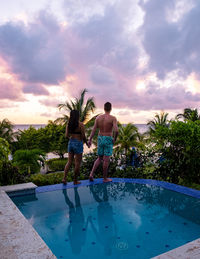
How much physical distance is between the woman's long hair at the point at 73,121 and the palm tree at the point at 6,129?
55.2 ft

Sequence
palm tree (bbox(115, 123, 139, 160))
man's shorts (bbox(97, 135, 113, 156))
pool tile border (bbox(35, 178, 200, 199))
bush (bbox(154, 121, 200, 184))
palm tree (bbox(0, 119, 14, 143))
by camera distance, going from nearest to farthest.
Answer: pool tile border (bbox(35, 178, 200, 199)) < bush (bbox(154, 121, 200, 184)) < man's shorts (bbox(97, 135, 113, 156)) < palm tree (bbox(115, 123, 139, 160)) < palm tree (bbox(0, 119, 14, 143))

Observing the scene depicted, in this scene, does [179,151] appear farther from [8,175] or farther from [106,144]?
[8,175]

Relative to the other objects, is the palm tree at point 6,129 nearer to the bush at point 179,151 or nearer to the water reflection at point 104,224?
the bush at point 179,151

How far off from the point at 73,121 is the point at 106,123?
2.69 ft

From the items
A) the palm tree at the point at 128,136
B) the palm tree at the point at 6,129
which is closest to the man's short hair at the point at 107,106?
the palm tree at the point at 128,136

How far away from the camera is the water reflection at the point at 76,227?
2.43m

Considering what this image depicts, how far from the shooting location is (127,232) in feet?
8.78

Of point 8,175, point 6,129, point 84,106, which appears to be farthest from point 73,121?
point 6,129

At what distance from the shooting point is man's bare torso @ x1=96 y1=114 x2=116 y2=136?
4.77 metres

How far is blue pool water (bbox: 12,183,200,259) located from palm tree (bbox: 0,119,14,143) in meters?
17.0

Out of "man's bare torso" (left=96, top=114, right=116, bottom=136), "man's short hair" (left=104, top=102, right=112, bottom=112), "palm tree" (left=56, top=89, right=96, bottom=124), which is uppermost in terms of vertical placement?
"palm tree" (left=56, top=89, right=96, bottom=124)

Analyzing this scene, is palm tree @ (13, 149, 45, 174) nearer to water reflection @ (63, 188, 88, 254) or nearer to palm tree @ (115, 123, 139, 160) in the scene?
water reflection @ (63, 188, 88, 254)

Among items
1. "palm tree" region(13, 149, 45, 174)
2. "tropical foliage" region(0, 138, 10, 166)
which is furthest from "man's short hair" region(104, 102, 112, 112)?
"palm tree" region(13, 149, 45, 174)

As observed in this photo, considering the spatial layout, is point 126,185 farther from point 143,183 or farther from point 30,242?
point 30,242
